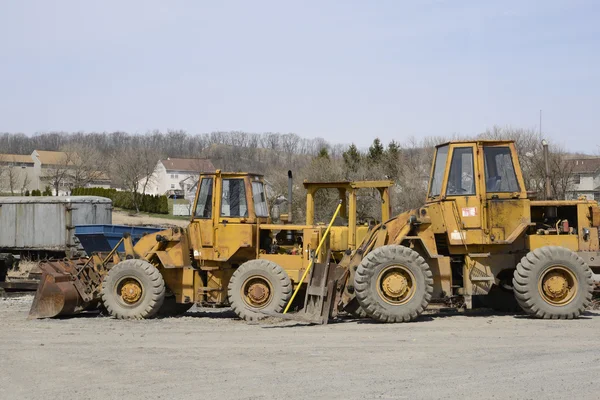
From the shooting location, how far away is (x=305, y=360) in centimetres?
1074

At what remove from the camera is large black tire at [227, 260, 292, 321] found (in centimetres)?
1534

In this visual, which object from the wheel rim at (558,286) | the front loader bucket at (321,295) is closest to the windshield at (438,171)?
the front loader bucket at (321,295)

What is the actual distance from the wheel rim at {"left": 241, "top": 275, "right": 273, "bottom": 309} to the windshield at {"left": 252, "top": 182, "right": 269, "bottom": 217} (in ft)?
5.66

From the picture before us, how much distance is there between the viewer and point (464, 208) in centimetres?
1494

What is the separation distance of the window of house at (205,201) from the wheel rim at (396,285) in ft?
13.8

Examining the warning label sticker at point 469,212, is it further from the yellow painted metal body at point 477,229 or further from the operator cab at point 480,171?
the operator cab at point 480,171

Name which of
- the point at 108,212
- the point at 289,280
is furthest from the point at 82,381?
the point at 108,212

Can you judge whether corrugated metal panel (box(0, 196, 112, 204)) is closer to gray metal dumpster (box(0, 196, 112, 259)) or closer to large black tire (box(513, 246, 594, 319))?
gray metal dumpster (box(0, 196, 112, 259))

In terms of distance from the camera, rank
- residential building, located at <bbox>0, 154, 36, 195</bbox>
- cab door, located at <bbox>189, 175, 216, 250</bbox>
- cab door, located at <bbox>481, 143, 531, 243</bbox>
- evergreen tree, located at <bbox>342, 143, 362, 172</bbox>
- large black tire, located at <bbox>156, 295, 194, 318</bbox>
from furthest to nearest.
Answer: residential building, located at <bbox>0, 154, 36, 195</bbox> → evergreen tree, located at <bbox>342, 143, 362, 172</bbox> → large black tire, located at <bbox>156, 295, 194, 318</bbox> → cab door, located at <bbox>189, 175, 216, 250</bbox> → cab door, located at <bbox>481, 143, 531, 243</bbox>

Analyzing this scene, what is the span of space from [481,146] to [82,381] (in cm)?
882

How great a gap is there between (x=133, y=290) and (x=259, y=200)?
3.26 meters

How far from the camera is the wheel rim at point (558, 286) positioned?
1447cm

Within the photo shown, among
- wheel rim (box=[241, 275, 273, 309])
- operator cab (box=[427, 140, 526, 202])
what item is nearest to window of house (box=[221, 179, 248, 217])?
wheel rim (box=[241, 275, 273, 309])

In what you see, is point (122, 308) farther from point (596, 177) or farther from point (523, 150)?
point (596, 177)
